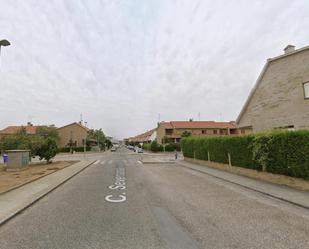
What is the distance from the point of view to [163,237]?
473cm

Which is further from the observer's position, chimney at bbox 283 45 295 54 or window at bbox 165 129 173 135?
window at bbox 165 129 173 135

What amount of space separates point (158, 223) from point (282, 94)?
15442mm

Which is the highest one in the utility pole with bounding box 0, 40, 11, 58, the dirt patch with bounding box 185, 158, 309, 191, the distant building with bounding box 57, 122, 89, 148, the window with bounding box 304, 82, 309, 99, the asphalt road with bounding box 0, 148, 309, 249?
the distant building with bounding box 57, 122, 89, 148

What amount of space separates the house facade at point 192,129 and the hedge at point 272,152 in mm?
49060

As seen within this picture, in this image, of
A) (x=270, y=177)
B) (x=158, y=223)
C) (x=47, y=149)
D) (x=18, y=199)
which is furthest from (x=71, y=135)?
(x=158, y=223)

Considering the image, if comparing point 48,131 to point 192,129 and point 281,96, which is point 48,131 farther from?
point 281,96

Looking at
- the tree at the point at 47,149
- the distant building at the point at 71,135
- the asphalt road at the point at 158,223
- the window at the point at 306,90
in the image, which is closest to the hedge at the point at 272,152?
the asphalt road at the point at 158,223

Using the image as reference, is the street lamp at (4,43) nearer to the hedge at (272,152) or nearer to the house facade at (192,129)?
the hedge at (272,152)

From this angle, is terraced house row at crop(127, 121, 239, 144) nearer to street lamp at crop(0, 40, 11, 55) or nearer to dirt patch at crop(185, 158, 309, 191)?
dirt patch at crop(185, 158, 309, 191)

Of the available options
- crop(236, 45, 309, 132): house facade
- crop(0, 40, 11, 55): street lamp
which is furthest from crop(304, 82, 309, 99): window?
crop(0, 40, 11, 55): street lamp

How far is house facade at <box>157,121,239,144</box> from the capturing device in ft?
219

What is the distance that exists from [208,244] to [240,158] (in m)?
11.4

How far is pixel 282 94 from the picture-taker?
17.0 meters

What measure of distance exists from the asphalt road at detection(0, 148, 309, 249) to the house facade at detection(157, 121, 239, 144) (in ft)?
189
